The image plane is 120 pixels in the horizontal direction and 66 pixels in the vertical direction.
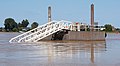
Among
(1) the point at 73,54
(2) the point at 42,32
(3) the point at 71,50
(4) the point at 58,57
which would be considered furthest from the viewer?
(2) the point at 42,32

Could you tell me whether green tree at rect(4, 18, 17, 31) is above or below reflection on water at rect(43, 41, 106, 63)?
above

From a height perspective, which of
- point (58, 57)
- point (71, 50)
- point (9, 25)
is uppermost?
point (9, 25)

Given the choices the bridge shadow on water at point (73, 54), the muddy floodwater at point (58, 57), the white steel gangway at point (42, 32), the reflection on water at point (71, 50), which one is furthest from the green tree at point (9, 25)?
the muddy floodwater at point (58, 57)

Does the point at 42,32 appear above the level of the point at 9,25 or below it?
below

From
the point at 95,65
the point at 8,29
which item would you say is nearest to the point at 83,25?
the point at 95,65

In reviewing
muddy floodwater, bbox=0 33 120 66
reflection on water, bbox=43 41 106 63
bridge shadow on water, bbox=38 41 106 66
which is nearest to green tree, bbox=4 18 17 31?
reflection on water, bbox=43 41 106 63

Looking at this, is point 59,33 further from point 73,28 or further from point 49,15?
point 49,15

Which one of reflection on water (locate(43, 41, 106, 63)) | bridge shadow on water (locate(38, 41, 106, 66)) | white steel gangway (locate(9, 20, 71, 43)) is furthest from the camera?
white steel gangway (locate(9, 20, 71, 43))

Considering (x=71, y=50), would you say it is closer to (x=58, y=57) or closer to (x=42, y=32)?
(x=58, y=57)

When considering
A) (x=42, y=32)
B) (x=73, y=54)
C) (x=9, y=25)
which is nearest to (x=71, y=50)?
(x=73, y=54)

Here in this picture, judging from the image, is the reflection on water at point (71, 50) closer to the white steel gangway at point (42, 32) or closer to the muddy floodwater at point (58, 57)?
the muddy floodwater at point (58, 57)

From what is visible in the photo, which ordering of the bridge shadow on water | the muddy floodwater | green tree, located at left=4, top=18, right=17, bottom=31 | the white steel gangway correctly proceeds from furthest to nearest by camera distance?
green tree, located at left=4, top=18, right=17, bottom=31
the white steel gangway
the bridge shadow on water
the muddy floodwater

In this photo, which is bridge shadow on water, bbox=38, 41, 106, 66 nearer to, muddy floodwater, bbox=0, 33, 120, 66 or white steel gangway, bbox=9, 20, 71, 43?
muddy floodwater, bbox=0, 33, 120, 66

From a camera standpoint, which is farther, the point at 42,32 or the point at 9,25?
the point at 9,25
